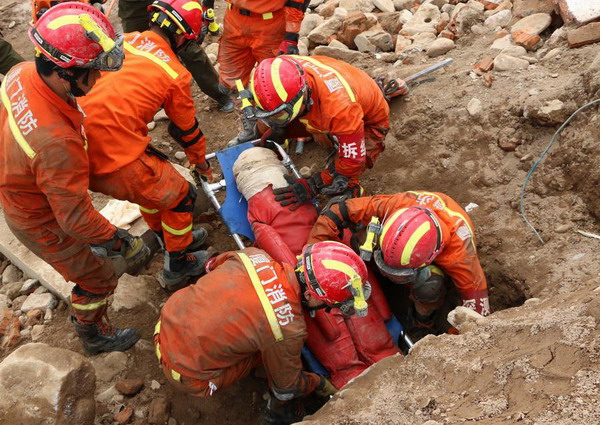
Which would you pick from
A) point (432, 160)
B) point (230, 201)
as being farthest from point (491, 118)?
point (230, 201)

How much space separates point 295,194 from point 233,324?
4.92 feet

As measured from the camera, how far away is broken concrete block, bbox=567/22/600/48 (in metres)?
4.72

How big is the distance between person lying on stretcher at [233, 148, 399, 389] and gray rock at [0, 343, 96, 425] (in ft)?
4.92

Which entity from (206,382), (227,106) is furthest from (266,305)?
(227,106)

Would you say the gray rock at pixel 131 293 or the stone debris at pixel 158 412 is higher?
the gray rock at pixel 131 293

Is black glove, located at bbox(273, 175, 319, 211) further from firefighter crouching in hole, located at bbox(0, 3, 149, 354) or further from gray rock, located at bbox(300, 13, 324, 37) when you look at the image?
gray rock, located at bbox(300, 13, 324, 37)

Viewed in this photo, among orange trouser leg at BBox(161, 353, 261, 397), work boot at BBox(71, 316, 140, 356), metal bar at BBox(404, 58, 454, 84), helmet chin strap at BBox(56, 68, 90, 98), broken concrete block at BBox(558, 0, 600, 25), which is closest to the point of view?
helmet chin strap at BBox(56, 68, 90, 98)

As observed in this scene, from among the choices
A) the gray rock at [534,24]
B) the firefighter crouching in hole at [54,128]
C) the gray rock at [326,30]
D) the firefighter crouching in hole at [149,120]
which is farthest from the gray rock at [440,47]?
the firefighter crouching in hole at [54,128]

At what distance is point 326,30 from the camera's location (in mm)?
6340

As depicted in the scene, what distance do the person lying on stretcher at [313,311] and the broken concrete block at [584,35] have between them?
2802 mm

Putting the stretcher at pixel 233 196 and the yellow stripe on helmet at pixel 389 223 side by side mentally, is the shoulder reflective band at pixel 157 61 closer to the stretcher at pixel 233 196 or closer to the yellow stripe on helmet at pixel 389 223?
the stretcher at pixel 233 196

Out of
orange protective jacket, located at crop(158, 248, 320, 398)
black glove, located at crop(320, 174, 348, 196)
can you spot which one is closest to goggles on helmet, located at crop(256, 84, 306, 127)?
black glove, located at crop(320, 174, 348, 196)

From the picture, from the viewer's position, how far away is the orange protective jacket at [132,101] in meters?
3.48

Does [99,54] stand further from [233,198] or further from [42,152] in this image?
[233,198]
